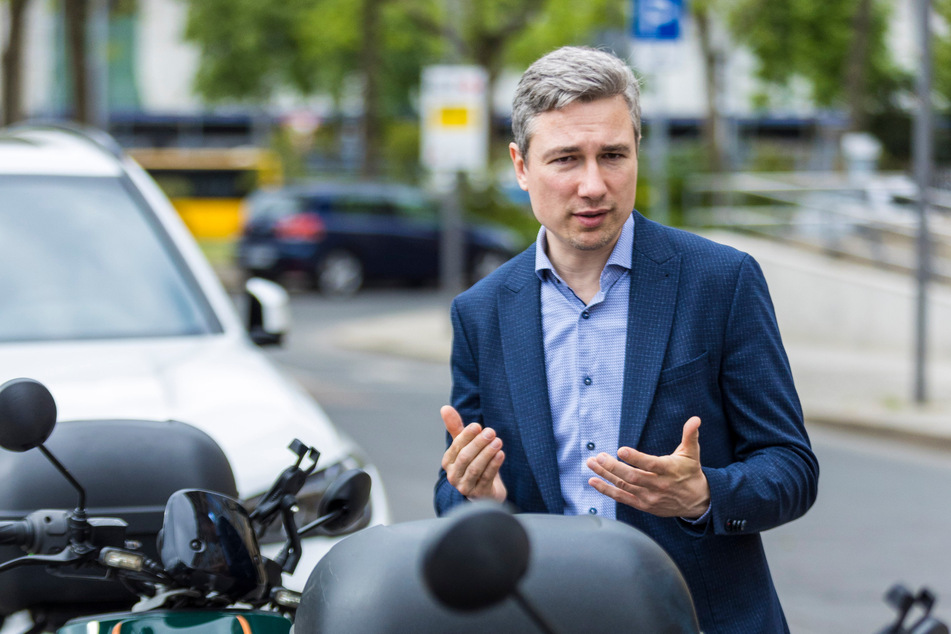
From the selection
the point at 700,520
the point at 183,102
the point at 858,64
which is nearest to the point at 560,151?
the point at 700,520

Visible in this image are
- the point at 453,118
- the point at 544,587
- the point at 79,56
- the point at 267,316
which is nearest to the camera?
the point at 544,587

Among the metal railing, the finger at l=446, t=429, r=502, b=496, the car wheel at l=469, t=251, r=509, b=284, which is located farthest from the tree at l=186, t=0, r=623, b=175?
the finger at l=446, t=429, r=502, b=496

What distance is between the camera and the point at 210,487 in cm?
250

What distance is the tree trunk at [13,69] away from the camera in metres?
20.0

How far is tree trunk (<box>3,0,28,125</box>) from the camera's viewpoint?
1995 centimetres

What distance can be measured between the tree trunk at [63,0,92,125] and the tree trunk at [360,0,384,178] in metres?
9.79

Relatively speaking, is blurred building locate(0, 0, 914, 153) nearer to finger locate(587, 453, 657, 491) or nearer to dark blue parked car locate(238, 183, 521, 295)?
dark blue parked car locate(238, 183, 521, 295)

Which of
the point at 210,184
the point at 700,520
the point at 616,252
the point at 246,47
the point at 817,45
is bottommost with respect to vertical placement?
the point at 210,184

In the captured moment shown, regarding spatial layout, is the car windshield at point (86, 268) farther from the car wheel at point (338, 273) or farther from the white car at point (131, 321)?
the car wheel at point (338, 273)

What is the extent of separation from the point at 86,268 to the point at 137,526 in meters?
2.31

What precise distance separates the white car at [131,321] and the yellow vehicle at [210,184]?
33.8 m

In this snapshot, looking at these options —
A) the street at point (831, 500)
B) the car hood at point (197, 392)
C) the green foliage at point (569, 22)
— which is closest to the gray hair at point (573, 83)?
the car hood at point (197, 392)

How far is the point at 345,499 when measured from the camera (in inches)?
94.0

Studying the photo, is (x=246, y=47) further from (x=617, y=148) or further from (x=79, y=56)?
(x=617, y=148)
